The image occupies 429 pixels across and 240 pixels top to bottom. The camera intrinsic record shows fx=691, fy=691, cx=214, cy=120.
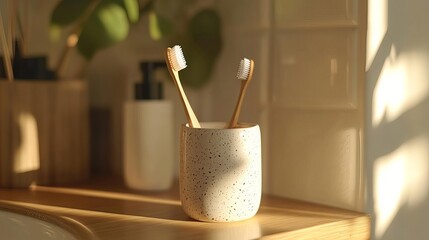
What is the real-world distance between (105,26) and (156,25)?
70mm

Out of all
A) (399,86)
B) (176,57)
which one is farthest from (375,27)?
(176,57)

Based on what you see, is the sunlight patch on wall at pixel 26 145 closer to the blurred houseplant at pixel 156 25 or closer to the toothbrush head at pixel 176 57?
the blurred houseplant at pixel 156 25

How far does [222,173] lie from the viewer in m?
0.64

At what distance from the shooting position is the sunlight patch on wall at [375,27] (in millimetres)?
685

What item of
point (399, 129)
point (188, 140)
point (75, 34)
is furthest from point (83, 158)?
point (399, 129)

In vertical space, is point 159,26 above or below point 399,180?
above

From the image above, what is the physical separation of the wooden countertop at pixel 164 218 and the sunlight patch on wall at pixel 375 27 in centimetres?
16

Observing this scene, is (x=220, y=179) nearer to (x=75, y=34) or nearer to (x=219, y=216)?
(x=219, y=216)

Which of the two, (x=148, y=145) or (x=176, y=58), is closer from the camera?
(x=176, y=58)

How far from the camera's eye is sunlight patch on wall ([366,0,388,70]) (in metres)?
0.69

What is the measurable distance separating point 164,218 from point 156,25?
249 mm

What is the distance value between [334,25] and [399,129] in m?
0.13

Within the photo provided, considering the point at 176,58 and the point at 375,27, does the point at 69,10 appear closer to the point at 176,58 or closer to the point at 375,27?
the point at 176,58

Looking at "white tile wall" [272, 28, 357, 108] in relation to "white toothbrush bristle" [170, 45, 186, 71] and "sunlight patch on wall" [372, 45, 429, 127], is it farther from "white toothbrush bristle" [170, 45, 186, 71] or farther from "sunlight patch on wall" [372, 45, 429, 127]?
"white toothbrush bristle" [170, 45, 186, 71]
